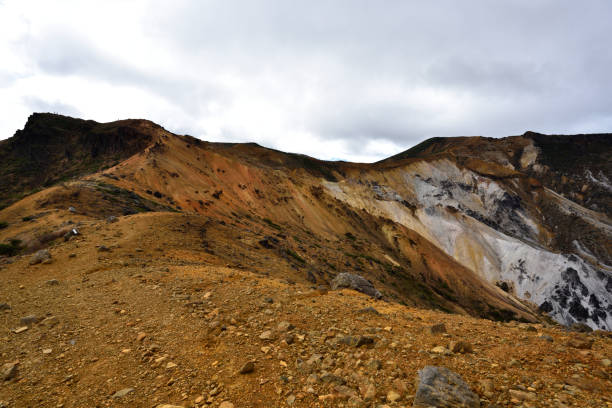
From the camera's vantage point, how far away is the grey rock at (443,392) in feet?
13.1

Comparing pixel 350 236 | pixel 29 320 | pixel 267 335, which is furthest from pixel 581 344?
pixel 350 236

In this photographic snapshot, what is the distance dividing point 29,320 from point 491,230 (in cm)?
7607

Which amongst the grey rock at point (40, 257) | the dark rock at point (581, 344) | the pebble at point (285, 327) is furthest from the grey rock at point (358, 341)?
the grey rock at point (40, 257)

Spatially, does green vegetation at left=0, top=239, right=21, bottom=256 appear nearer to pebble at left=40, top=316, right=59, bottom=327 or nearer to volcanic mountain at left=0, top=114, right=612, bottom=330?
volcanic mountain at left=0, top=114, right=612, bottom=330

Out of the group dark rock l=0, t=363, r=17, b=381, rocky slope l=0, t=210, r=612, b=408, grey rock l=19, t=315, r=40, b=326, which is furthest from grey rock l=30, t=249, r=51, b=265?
dark rock l=0, t=363, r=17, b=381

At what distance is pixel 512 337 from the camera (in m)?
6.15

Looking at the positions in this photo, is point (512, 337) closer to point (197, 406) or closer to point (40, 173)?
point (197, 406)

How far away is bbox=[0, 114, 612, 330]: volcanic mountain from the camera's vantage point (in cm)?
2077

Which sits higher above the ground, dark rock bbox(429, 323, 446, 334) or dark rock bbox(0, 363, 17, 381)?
dark rock bbox(429, 323, 446, 334)

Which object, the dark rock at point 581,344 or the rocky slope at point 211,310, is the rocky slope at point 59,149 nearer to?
the rocky slope at point 211,310

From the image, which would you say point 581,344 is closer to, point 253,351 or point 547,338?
point 547,338

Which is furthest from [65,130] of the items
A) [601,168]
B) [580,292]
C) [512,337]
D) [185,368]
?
[601,168]

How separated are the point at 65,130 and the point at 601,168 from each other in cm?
14217

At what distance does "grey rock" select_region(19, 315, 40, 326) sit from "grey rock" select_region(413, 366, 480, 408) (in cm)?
837
